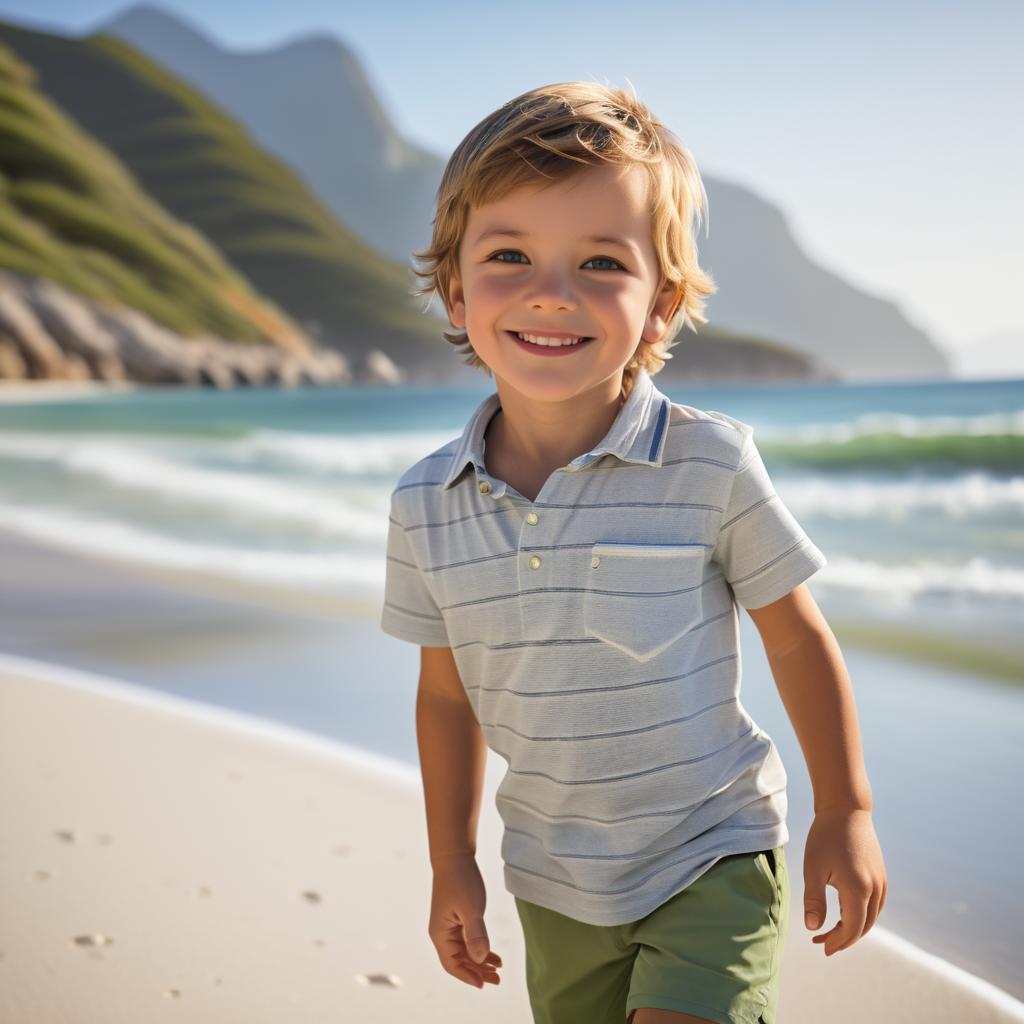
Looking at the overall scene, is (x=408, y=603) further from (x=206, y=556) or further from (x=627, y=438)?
(x=206, y=556)

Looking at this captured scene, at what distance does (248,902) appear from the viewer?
109 inches

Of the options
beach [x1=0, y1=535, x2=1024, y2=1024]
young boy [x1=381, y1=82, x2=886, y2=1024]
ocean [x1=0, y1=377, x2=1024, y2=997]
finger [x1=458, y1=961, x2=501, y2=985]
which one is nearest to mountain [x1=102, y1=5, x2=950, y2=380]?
ocean [x1=0, y1=377, x2=1024, y2=997]

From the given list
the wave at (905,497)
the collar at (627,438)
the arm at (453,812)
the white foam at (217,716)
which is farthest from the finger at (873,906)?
the wave at (905,497)

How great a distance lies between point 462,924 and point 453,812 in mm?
177

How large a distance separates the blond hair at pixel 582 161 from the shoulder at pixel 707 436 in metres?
0.16

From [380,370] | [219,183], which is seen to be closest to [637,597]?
[380,370]

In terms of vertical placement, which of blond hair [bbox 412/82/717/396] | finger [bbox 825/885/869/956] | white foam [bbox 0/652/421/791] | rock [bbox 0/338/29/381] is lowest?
rock [bbox 0/338/29/381]

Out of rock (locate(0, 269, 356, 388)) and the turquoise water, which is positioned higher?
the turquoise water

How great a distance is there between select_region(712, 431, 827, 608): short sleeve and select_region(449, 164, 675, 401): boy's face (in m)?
0.27

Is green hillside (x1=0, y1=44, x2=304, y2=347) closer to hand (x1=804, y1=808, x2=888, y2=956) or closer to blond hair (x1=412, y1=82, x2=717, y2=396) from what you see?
blond hair (x1=412, y1=82, x2=717, y2=396)

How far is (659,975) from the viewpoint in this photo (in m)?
1.61

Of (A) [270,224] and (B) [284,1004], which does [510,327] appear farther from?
(A) [270,224]

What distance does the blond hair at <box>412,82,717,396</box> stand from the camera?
5.77ft

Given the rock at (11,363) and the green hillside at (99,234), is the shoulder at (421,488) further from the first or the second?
the green hillside at (99,234)
